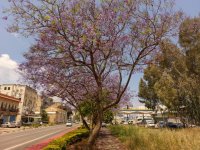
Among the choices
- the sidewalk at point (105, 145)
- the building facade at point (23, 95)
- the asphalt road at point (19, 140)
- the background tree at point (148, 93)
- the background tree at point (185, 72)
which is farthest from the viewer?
the building facade at point (23, 95)

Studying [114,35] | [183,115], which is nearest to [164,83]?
[183,115]

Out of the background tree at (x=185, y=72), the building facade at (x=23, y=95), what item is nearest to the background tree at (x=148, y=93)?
the background tree at (x=185, y=72)

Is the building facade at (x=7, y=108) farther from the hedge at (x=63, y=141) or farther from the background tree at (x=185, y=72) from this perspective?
the hedge at (x=63, y=141)

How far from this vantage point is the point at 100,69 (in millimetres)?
14289

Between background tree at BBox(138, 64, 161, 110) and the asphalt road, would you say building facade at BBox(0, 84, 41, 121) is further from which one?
the asphalt road

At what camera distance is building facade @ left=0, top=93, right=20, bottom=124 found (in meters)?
65.4

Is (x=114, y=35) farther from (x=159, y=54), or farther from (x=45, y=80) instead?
(x=45, y=80)

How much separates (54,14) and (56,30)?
2.02 feet

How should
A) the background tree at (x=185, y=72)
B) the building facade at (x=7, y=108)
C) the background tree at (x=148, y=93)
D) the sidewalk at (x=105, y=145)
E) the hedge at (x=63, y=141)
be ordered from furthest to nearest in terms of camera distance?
the building facade at (x=7, y=108) < the background tree at (x=148, y=93) < the background tree at (x=185, y=72) < the sidewalk at (x=105, y=145) < the hedge at (x=63, y=141)

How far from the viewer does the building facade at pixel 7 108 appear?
214 feet

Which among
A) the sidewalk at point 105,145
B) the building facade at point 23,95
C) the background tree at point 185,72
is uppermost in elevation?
the building facade at point 23,95

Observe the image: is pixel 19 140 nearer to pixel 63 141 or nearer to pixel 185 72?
pixel 63 141

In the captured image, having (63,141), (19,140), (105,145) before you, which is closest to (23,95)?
(19,140)

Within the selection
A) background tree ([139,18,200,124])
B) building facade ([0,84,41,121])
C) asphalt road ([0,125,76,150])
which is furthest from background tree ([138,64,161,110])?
building facade ([0,84,41,121])
